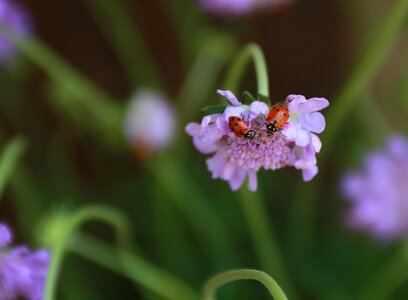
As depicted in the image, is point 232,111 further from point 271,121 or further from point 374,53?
point 374,53

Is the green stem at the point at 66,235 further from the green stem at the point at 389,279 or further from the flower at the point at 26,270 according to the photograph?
the green stem at the point at 389,279

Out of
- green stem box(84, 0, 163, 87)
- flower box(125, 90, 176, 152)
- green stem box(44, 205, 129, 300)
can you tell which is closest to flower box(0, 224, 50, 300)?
green stem box(44, 205, 129, 300)

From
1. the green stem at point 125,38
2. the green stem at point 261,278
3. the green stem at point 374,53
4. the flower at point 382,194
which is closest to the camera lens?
the green stem at point 261,278

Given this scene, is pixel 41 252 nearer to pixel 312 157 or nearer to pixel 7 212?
pixel 312 157

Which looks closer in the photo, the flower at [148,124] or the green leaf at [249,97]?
the green leaf at [249,97]

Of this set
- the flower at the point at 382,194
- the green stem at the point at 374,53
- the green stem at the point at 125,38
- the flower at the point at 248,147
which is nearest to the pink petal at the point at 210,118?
the flower at the point at 248,147

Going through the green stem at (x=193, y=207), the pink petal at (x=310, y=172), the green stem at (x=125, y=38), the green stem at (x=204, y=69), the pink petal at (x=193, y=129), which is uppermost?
the green stem at (x=125, y=38)

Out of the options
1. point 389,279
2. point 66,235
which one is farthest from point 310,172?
point 389,279
